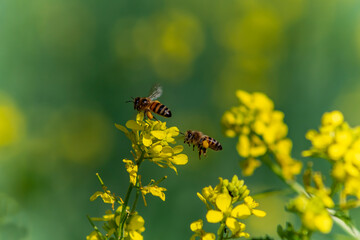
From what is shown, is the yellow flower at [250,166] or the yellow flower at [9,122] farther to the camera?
the yellow flower at [9,122]

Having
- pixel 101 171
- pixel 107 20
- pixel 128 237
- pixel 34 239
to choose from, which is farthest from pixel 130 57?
pixel 128 237

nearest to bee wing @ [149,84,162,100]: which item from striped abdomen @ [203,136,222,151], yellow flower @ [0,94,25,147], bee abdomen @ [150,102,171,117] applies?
bee abdomen @ [150,102,171,117]

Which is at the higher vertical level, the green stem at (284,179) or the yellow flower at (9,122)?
the yellow flower at (9,122)

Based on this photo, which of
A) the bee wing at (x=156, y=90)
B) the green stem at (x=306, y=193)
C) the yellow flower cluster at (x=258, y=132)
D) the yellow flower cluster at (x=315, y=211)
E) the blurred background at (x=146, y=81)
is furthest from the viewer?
the blurred background at (x=146, y=81)

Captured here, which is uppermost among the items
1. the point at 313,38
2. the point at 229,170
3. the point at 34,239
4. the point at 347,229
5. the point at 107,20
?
the point at 107,20

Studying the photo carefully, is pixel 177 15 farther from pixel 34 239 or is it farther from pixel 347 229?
pixel 347 229

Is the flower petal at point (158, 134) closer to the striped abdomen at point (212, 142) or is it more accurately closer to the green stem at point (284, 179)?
the green stem at point (284, 179)

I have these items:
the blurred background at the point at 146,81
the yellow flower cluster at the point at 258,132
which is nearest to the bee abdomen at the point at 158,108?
the yellow flower cluster at the point at 258,132
